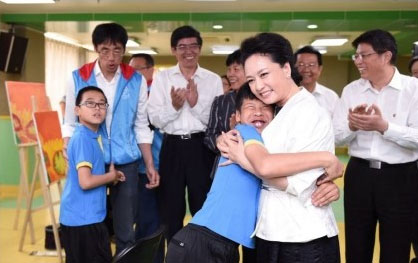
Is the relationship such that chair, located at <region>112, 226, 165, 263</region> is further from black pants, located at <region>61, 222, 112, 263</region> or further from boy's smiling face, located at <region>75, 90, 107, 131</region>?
boy's smiling face, located at <region>75, 90, 107, 131</region>

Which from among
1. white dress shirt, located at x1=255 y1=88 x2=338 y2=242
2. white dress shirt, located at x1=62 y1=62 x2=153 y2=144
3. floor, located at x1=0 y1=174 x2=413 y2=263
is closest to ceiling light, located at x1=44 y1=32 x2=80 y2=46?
floor, located at x1=0 y1=174 x2=413 y2=263

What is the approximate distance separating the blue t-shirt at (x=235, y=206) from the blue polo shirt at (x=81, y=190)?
90cm

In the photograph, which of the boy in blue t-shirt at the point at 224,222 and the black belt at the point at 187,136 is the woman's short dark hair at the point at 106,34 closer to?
the black belt at the point at 187,136

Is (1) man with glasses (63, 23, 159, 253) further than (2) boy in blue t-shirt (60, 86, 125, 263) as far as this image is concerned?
Yes

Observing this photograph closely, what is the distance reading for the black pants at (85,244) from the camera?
6.95 feet

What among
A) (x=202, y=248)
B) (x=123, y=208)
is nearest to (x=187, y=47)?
(x=123, y=208)

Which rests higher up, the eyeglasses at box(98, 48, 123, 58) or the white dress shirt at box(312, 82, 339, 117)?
the eyeglasses at box(98, 48, 123, 58)

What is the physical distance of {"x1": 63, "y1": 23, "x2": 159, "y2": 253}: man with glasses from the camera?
7.64 feet

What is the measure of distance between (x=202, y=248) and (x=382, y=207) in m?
1.22

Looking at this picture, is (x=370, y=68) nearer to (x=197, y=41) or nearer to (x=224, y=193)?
(x=197, y=41)

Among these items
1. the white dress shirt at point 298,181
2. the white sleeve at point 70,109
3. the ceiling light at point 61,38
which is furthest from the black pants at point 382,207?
the ceiling light at point 61,38

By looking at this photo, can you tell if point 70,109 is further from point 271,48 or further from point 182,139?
point 271,48

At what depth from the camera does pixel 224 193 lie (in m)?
1.41

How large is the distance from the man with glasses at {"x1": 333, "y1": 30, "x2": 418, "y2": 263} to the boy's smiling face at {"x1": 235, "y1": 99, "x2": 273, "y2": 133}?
741 mm
